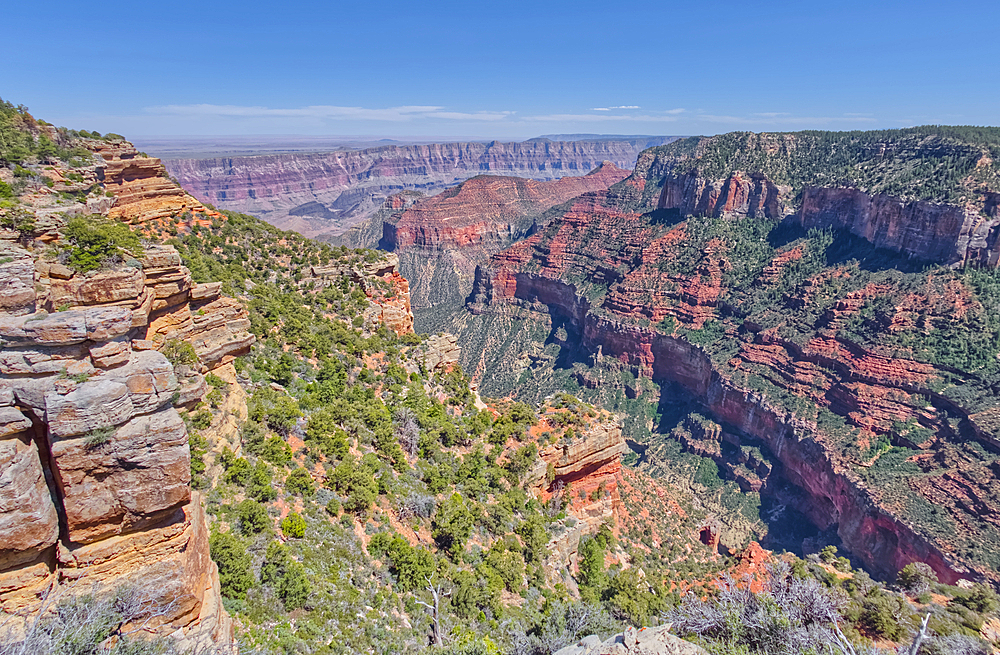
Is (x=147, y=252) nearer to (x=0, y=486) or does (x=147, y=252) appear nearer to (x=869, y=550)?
(x=0, y=486)

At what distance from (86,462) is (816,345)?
3141 inches

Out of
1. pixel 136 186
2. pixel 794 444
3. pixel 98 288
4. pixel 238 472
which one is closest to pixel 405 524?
pixel 238 472

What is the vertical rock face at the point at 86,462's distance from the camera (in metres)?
10.8

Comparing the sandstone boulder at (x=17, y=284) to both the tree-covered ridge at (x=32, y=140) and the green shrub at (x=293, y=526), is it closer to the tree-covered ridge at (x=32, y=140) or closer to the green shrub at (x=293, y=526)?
the green shrub at (x=293, y=526)

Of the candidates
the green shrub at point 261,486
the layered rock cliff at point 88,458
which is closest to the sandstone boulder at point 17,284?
the layered rock cliff at point 88,458

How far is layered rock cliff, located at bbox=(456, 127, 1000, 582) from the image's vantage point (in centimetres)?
5088

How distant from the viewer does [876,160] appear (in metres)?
87.6

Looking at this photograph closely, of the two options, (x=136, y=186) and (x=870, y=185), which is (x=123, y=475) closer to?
(x=136, y=186)

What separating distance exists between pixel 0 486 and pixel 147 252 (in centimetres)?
1038

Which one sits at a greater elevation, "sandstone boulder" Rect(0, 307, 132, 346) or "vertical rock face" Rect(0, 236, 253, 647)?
"sandstone boulder" Rect(0, 307, 132, 346)

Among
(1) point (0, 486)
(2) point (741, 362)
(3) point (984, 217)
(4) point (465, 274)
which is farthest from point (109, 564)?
(4) point (465, 274)

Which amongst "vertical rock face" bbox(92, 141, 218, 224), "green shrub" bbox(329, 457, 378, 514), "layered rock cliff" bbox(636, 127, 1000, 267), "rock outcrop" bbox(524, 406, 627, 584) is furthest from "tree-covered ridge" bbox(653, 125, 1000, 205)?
"vertical rock face" bbox(92, 141, 218, 224)

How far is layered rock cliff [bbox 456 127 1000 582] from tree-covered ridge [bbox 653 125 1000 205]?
3.23m

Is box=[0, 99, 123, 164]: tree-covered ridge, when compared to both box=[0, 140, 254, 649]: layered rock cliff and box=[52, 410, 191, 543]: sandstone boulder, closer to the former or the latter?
box=[0, 140, 254, 649]: layered rock cliff
